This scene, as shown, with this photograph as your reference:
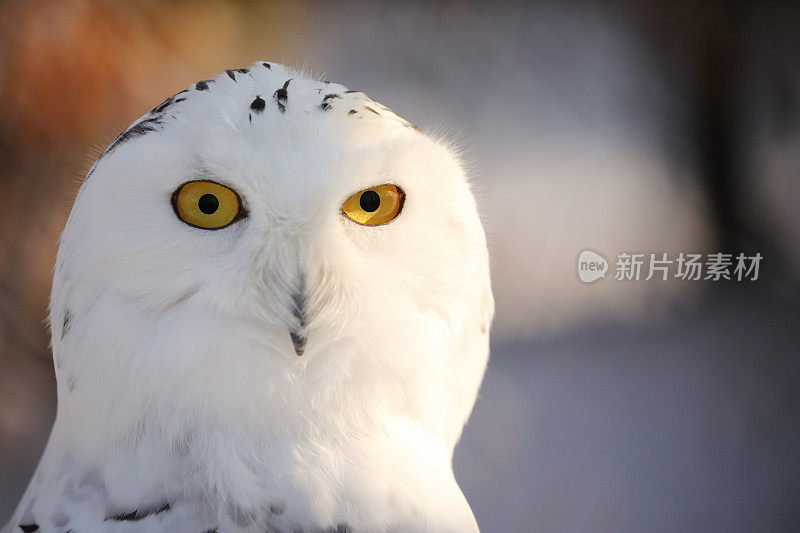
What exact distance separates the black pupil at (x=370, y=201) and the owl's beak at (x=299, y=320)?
10 centimetres

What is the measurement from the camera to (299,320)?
0.54 m

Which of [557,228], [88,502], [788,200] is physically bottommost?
[88,502]

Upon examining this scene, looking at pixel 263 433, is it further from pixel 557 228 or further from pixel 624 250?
pixel 624 250

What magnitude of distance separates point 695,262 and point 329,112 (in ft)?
3.43

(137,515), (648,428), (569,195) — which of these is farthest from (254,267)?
(648,428)

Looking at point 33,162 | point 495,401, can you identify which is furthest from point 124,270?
point 495,401

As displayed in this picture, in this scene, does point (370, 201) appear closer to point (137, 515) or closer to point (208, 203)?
point (208, 203)

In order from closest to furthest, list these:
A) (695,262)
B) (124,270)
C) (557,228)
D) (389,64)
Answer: (124,270) < (389,64) < (557,228) < (695,262)

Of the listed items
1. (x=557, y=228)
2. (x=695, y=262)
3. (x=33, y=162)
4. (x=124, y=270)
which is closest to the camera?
(x=124, y=270)

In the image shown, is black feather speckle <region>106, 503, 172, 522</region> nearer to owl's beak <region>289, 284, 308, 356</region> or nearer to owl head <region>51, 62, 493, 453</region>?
owl head <region>51, 62, 493, 453</region>

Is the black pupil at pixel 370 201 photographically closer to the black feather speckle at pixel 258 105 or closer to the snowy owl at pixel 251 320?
the snowy owl at pixel 251 320

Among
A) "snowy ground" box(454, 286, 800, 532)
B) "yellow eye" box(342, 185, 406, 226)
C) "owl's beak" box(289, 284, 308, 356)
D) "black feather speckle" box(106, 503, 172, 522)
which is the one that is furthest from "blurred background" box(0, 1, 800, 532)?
"black feather speckle" box(106, 503, 172, 522)

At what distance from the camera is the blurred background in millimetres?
937

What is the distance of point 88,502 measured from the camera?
0.56 m
